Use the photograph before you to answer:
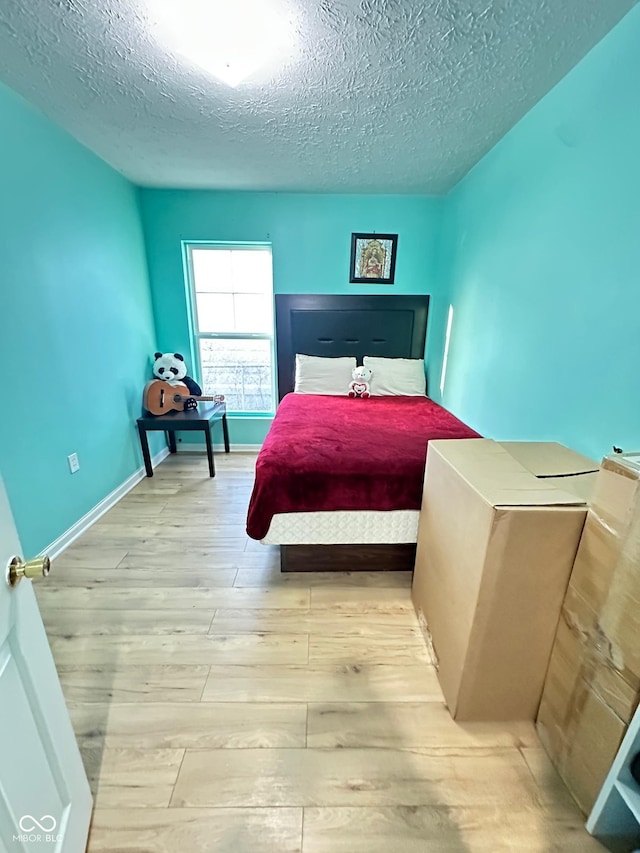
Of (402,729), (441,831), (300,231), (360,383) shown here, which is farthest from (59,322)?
(441,831)

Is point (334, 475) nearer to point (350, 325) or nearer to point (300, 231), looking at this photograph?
point (350, 325)

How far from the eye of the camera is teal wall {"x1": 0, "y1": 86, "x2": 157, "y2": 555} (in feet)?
5.82

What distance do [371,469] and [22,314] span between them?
2011mm

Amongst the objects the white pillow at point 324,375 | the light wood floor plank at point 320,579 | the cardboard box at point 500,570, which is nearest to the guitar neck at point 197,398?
the white pillow at point 324,375

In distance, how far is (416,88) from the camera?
5.25 ft

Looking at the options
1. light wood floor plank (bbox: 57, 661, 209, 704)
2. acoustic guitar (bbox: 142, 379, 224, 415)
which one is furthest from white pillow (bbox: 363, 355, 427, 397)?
light wood floor plank (bbox: 57, 661, 209, 704)

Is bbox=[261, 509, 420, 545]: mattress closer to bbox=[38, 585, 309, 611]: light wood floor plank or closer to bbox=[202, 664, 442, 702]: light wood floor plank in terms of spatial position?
bbox=[38, 585, 309, 611]: light wood floor plank

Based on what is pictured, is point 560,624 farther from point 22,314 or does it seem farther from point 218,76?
point 22,314

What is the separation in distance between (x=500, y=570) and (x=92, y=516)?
2.49 meters

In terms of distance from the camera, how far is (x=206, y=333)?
3434 millimetres

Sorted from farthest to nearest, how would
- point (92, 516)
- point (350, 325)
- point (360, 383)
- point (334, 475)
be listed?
point (350, 325)
point (360, 383)
point (92, 516)
point (334, 475)

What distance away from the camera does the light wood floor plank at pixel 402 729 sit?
1141 millimetres

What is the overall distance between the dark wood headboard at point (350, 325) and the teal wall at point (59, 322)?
1.36m

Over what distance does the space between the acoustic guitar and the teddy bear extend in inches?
57.5
